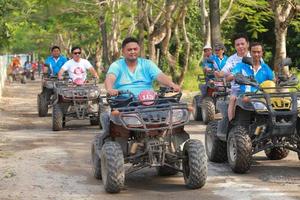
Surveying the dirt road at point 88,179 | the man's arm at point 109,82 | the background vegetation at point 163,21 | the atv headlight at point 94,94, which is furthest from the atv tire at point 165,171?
the background vegetation at point 163,21

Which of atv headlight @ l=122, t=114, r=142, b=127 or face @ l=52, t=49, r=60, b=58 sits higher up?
face @ l=52, t=49, r=60, b=58

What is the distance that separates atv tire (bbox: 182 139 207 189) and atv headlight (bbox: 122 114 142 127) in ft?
2.20

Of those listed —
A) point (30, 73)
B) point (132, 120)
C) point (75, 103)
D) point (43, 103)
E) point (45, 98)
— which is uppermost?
point (132, 120)

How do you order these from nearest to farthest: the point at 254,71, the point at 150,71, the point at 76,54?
the point at 150,71 < the point at 254,71 < the point at 76,54

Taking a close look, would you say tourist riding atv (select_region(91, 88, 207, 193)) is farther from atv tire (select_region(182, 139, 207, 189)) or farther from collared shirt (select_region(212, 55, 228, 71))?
collared shirt (select_region(212, 55, 228, 71))

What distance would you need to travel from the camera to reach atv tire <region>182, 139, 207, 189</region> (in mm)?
8078

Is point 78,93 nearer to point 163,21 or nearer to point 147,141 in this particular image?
point 147,141

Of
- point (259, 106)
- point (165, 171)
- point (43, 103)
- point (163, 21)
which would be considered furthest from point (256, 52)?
point (163, 21)

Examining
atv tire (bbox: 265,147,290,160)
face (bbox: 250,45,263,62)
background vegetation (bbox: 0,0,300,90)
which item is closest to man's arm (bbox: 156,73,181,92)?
face (bbox: 250,45,263,62)

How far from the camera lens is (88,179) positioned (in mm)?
9133

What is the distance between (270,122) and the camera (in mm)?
8930

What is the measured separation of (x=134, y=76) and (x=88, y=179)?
1447mm

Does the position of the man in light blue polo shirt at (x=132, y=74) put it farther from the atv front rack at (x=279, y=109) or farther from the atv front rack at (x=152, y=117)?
the atv front rack at (x=279, y=109)

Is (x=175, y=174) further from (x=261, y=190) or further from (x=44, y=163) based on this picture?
(x=44, y=163)
